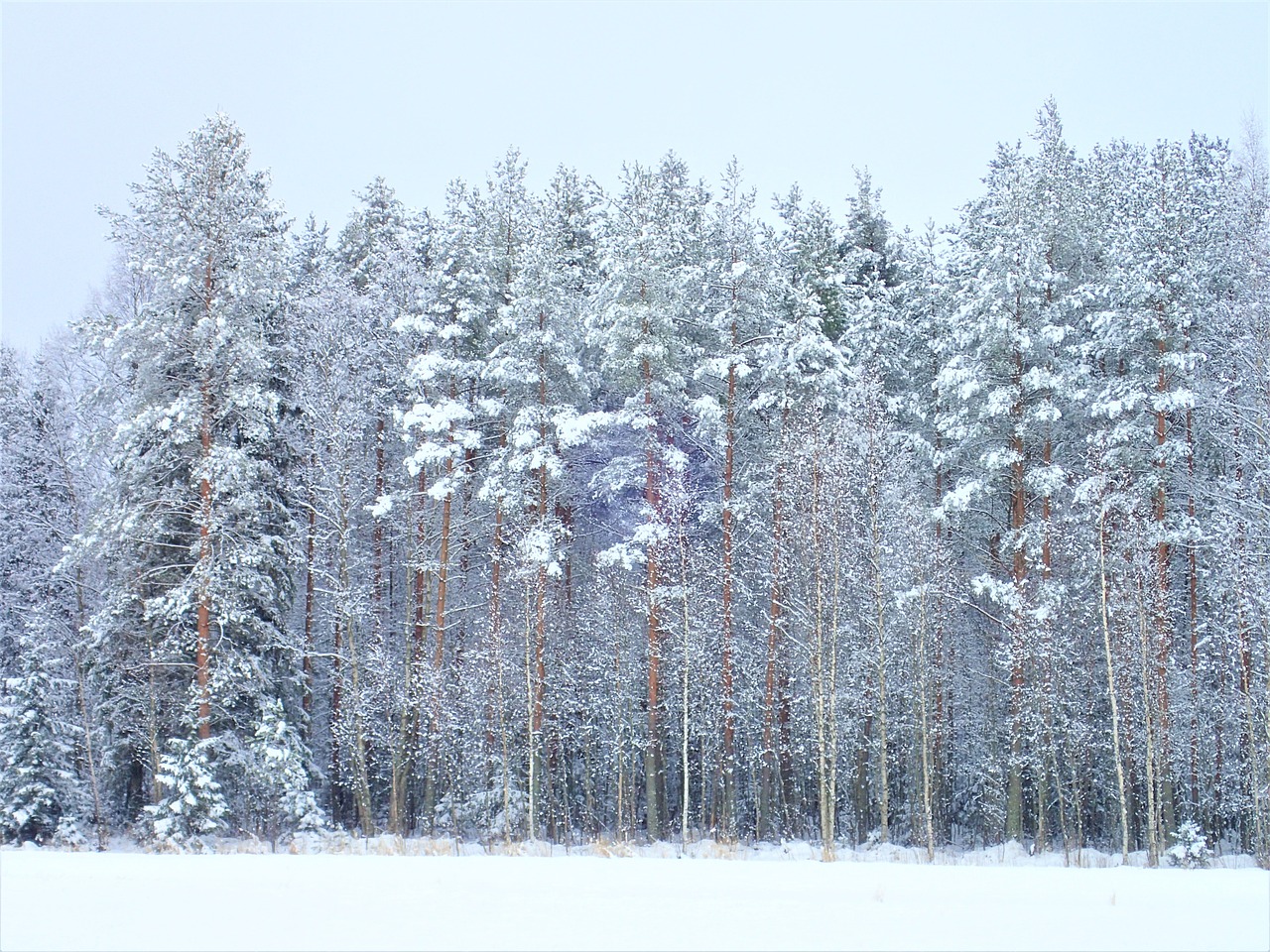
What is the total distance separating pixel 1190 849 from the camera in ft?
66.9

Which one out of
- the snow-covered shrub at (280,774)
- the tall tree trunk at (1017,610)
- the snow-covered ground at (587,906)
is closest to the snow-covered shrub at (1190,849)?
the tall tree trunk at (1017,610)

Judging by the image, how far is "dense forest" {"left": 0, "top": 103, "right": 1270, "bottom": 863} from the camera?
21469mm

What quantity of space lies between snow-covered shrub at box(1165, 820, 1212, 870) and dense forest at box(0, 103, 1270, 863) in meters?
0.60

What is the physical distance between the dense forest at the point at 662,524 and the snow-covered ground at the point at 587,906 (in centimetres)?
767

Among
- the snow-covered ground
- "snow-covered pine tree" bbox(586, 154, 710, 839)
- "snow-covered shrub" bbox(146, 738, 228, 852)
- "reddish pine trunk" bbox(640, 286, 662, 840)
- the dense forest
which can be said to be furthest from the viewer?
"snow-covered pine tree" bbox(586, 154, 710, 839)

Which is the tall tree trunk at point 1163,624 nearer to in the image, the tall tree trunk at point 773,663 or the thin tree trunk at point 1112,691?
the thin tree trunk at point 1112,691

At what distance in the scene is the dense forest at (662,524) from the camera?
2147 centimetres

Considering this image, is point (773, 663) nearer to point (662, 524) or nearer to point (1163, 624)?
point (662, 524)

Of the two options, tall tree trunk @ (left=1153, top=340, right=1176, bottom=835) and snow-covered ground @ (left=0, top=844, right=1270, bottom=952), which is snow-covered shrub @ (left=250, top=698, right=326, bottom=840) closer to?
snow-covered ground @ (left=0, top=844, right=1270, bottom=952)

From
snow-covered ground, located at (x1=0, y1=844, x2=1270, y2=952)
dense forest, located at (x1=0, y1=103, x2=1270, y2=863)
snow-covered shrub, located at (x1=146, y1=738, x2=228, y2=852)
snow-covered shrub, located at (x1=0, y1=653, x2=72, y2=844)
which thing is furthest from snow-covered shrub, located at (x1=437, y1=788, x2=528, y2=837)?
snow-covered ground, located at (x1=0, y1=844, x2=1270, y2=952)

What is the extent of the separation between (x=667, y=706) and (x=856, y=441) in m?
8.85

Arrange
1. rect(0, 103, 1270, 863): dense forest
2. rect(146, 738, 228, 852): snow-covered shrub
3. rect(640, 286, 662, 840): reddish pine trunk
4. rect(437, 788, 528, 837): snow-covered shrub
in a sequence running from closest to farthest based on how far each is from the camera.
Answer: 1. rect(146, 738, 228, 852): snow-covered shrub
2. rect(0, 103, 1270, 863): dense forest
3. rect(640, 286, 662, 840): reddish pine trunk
4. rect(437, 788, 528, 837): snow-covered shrub

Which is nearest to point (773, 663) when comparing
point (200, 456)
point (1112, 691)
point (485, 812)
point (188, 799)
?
point (1112, 691)

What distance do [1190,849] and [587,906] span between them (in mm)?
16762
